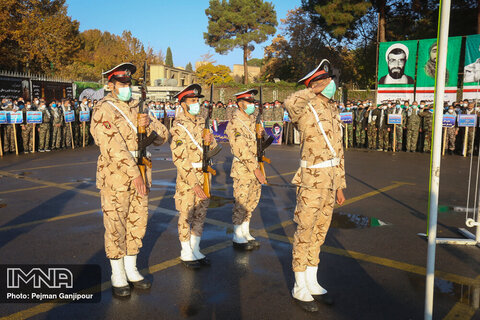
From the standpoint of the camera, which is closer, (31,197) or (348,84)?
(31,197)

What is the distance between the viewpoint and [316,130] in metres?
3.91

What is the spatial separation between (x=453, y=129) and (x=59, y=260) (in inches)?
601

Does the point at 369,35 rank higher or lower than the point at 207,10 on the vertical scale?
lower

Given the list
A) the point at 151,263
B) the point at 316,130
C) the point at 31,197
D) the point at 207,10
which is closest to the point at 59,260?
the point at 151,263

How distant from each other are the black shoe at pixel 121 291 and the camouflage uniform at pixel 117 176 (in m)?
0.32

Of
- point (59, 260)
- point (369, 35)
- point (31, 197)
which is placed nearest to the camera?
point (59, 260)

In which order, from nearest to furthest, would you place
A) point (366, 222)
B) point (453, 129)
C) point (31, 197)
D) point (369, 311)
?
1. point (369, 311)
2. point (366, 222)
3. point (31, 197)
4. point (453, 129)

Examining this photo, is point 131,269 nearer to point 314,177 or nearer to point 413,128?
point 314,177

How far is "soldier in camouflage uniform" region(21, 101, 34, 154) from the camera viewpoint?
16219 millimetres

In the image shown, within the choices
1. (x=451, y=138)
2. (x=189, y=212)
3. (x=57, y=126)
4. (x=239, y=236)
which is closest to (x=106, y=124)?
(x=189, y=212)

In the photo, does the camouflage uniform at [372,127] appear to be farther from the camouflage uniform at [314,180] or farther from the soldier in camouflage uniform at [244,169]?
the camouflage uniform at [314,180]

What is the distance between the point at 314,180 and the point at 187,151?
5.42 ft

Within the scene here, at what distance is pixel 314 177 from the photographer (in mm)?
3902

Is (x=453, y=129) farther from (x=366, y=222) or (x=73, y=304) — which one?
(x=73, y=304)
